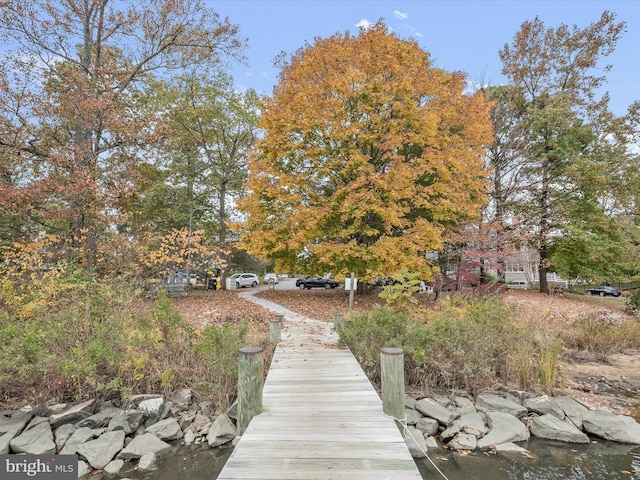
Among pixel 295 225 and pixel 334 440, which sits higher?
pixel 295 225

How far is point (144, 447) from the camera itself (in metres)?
4.71

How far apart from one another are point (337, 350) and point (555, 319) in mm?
7208

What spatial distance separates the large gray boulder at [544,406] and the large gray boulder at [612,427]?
0.35m

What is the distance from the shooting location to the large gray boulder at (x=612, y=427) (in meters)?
4.96

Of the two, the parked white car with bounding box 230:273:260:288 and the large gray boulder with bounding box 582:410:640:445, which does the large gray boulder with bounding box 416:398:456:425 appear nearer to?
the large gray boulder with bounding box 582:410:640:445

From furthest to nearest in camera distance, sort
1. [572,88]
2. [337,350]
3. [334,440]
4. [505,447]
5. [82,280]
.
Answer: [572,88] < [82,280] < [337,350] < [505,447] < [334,440]

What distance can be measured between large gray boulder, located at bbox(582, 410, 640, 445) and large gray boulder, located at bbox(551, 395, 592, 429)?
95mm

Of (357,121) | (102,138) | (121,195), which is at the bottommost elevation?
(121,195)

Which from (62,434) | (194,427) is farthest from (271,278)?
(62,434)

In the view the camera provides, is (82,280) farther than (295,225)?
No

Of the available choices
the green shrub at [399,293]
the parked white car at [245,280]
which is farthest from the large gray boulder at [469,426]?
the parked white car at [245,280]

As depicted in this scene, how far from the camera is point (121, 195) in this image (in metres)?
11.2

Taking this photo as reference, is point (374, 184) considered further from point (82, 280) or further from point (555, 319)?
point (82, 280)

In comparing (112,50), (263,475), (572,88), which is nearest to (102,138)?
(112,50)
